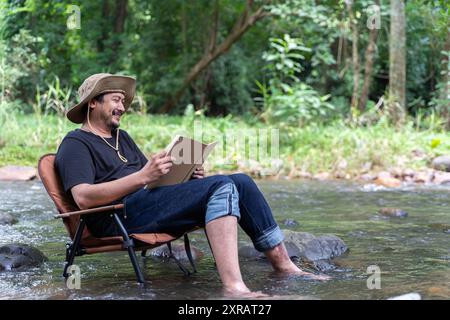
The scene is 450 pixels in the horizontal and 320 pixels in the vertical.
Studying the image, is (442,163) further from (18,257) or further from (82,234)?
(82,234)

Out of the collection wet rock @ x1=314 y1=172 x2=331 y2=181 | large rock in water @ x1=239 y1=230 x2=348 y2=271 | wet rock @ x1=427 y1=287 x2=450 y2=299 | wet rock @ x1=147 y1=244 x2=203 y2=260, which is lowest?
Result: wet rock @ x1=314 y1=172 x2=331 y2=181

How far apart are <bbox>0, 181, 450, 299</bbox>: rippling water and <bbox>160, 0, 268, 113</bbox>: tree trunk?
351 inches

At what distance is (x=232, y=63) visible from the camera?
61.6 ft

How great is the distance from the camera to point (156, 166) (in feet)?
11.2

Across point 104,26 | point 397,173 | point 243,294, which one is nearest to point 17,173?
point 397,173

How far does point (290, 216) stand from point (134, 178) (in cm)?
347

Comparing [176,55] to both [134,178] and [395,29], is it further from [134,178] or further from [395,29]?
[134,178]

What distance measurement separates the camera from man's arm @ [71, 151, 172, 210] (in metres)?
3.42

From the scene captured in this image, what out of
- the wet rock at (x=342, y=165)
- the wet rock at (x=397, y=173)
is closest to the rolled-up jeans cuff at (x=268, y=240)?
the wet rock at (x=397, y=173)

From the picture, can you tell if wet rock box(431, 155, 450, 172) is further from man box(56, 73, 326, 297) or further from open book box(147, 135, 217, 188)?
open book box(147, 135, 217, 188)

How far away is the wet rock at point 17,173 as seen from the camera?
9.86 metres

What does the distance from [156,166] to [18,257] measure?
1440mm

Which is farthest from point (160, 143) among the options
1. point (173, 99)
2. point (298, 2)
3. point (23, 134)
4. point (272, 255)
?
point (272, 255)

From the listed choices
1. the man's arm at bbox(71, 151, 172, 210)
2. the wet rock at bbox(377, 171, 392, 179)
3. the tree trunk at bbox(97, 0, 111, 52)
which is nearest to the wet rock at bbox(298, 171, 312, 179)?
the wet rock at bbox(377, 171, 392, 179)
